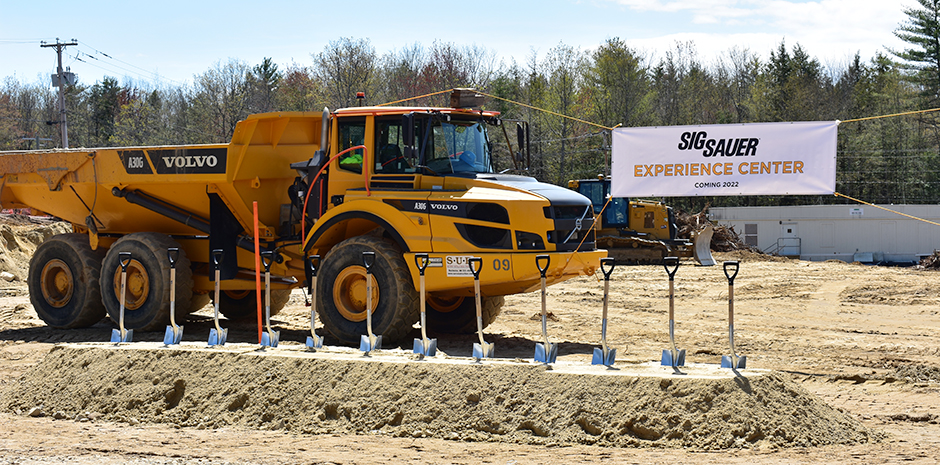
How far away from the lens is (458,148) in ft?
36.4

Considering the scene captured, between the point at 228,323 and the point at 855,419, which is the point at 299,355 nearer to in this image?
the point at 855,419

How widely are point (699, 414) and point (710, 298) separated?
13328mm

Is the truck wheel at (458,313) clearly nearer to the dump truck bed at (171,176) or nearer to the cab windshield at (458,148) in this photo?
the cab windshield at (458,148)

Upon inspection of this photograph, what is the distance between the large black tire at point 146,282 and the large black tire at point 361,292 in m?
2.54

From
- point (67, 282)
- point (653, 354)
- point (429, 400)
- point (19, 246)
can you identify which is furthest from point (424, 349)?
point (19, 246)

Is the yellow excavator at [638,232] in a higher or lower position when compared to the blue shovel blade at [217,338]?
higher

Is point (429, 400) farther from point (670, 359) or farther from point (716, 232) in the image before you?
point (716, 232)

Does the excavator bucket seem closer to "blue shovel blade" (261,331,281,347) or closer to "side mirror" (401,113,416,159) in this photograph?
"side mirror" (401,113,416,159)

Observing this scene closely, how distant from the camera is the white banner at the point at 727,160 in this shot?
32.9 ft

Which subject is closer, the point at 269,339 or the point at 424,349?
the point at 424,349

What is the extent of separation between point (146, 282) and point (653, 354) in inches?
284

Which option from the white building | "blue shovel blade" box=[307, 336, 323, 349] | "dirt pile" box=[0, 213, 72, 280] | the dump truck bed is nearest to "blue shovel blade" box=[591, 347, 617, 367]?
"blue shovel blade" box=[307, 336, 323, 349]

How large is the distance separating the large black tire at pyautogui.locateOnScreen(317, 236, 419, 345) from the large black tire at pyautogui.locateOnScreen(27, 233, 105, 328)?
4.42 metres

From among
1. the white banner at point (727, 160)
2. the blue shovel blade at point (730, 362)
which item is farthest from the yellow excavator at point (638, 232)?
the blue shovel blade at point (730, 362)
